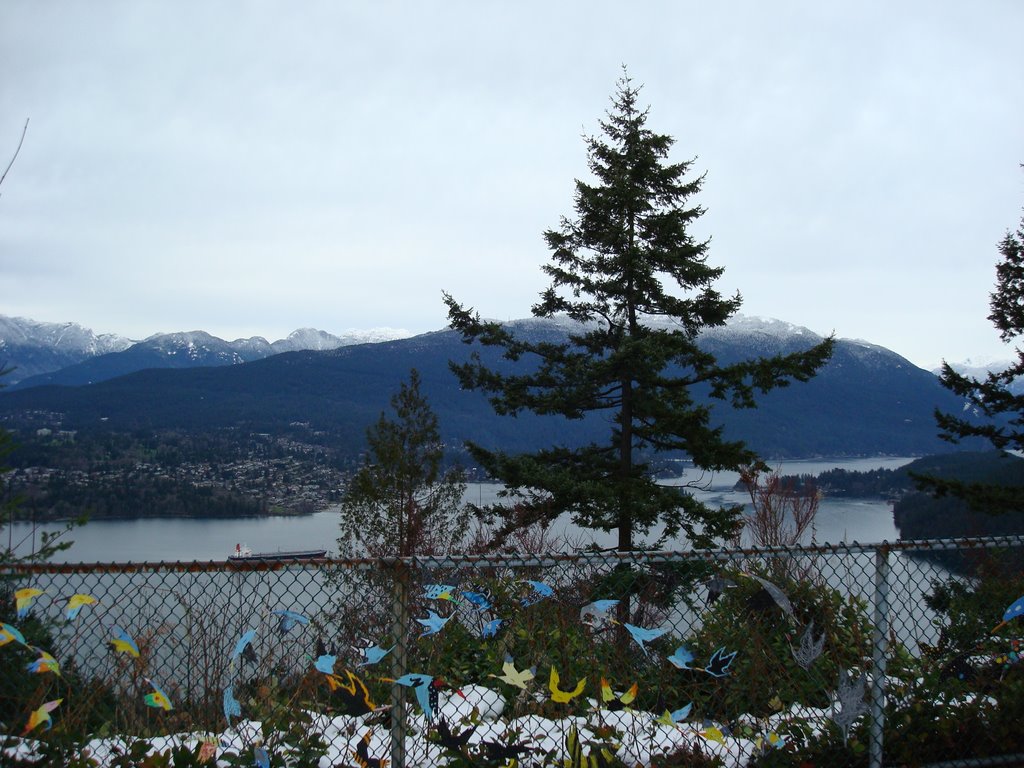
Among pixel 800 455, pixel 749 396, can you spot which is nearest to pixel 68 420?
pixel 800 455

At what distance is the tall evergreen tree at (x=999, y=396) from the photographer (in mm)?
16984

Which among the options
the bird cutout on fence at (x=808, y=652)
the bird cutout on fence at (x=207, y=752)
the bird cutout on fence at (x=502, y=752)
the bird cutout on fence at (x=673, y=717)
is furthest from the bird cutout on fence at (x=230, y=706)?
the bird cutout on fence at (x=808, y=652)

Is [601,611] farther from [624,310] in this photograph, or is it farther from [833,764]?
[624,310]

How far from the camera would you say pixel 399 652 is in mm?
3188

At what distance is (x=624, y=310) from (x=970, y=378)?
9614 millimetres

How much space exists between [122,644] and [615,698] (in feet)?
7.16

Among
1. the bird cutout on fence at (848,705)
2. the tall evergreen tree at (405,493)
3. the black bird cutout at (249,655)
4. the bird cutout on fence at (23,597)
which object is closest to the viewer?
the bird cutout on fence at (23,597)

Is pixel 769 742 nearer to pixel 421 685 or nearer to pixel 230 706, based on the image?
pixel 421 685

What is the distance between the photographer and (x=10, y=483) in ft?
13.5

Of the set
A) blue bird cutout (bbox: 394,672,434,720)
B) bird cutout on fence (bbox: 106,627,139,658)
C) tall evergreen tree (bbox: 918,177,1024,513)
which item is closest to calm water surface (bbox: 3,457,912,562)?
tall evergreen tree (bbox: 918,177,1024,513)

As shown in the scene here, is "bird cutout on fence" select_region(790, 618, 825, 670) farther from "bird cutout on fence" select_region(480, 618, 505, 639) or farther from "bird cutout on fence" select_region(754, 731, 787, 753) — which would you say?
"bird cutout on fence" select_region(480, 618, 505, 639)

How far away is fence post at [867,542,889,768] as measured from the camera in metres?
3.40

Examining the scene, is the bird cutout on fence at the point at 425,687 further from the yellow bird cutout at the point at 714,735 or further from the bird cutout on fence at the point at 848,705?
the bird cutout on fence at the point at 848,705

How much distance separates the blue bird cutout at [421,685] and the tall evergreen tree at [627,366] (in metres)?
11.0
